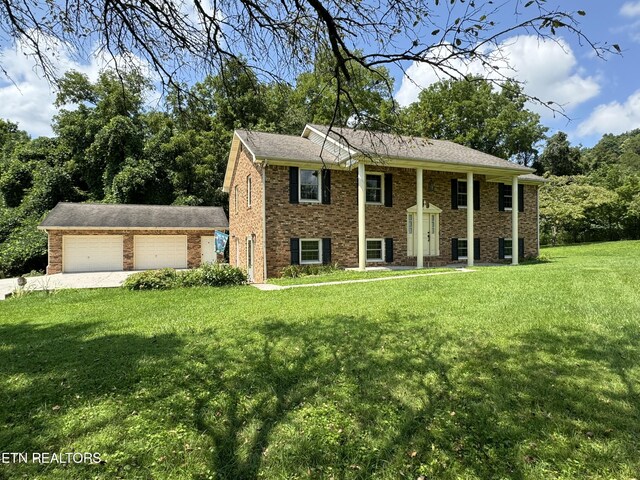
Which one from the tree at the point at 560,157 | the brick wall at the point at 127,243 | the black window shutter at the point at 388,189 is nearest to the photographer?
the black window shutter at the point at 388,189

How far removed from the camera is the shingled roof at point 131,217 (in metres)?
19.3

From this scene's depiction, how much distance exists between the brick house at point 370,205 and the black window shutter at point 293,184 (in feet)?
0.13

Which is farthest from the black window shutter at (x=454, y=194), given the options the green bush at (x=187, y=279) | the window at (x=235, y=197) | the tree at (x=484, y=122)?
the tree at (x=484, y=122)

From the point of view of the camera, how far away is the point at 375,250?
1517 centimetres

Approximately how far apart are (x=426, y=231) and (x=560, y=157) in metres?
32.2

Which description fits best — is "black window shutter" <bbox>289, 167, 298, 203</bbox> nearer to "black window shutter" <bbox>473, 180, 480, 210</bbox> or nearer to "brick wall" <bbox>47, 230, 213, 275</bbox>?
"black window shutter" <bbox>473, 180, 480, 210</bbox>

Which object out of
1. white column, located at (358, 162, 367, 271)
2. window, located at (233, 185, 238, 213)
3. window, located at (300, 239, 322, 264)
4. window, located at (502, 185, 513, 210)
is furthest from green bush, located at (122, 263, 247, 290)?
window, located at (502, 185, 513, 210)

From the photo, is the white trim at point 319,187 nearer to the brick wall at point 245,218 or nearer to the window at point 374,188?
the brick wall at point 245,218

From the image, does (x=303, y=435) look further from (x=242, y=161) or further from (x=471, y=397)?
(x=242, y=161)

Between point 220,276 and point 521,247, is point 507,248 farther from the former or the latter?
point 220,276

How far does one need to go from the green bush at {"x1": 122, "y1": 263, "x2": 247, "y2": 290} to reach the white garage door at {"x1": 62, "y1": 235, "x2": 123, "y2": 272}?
962cm

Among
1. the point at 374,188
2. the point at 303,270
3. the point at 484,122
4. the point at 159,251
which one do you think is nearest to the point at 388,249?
the point at 374,188

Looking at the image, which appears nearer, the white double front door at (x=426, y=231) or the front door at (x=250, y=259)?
the front door at (x=250, y=259)

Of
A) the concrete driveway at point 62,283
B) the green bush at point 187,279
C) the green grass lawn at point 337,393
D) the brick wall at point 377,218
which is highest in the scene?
the brick wall at point 377,218
